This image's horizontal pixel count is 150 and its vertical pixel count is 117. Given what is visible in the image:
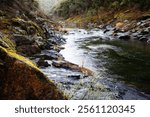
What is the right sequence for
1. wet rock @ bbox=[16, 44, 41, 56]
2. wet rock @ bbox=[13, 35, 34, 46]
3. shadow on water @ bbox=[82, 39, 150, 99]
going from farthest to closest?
wet rock @ bbox=[13, 35, 34, 46]
wet rock @ bbox=[16, 44, 41, 56]
shadow on water @ bbox=[82, 39, 150, 99]

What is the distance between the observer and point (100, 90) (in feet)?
39.2

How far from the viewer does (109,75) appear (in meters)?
15.9

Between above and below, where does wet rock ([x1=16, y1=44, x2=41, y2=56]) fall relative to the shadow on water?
above

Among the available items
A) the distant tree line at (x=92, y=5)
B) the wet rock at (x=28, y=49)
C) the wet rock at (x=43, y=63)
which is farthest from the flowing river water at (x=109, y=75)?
the distant tree line at (x=92, y=5)

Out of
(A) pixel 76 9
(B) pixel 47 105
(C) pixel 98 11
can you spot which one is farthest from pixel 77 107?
(A) pixel 76 9

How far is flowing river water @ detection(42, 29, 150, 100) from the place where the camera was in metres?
11.8

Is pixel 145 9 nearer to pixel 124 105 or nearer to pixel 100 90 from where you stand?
pixel 100 90

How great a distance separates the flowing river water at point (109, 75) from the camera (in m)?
11.8

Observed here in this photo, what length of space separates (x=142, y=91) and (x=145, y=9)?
4482cm

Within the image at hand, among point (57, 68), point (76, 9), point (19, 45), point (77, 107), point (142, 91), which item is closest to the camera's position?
point (77, 107)

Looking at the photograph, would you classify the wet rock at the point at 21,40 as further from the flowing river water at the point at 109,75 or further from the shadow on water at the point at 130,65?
the shadow on water at the point at 130,65

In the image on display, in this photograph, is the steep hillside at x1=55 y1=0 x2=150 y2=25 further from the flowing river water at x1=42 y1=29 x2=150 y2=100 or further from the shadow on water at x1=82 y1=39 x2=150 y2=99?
the flowing river water at x1=42 y1=29 x2=150 y2=100

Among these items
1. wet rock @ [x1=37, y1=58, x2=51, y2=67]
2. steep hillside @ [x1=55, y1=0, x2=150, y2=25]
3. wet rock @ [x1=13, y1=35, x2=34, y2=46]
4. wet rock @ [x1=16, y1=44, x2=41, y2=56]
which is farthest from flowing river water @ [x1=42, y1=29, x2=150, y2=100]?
steep hillside @ [x1=55, y1=0, x2=150, y2=25]

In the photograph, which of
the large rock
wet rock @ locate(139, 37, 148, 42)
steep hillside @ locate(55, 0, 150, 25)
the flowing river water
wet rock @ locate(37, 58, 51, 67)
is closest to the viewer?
the large rock
